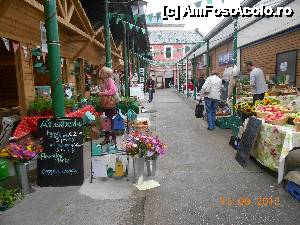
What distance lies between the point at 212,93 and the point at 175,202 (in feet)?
17.9

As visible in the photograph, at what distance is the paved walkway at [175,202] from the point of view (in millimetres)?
3656

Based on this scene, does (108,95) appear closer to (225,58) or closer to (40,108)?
(40,108)

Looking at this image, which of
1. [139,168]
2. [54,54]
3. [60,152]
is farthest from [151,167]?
[54,54]

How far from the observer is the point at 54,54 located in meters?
4.91

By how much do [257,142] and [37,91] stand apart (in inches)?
217

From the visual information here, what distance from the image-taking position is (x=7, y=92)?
33.4ft

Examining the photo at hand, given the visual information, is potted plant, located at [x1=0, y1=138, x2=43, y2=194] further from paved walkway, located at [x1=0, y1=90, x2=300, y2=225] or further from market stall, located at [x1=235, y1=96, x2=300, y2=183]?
market stall, located at [x1=235, y1=96, x2=300, y2=183]

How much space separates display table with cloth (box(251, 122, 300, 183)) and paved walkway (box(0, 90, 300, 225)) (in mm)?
224

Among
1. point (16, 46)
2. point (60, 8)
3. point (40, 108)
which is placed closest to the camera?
point (60, 8)

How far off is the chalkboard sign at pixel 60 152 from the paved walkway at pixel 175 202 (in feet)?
0.62

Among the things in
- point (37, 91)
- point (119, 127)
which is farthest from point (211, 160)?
point (37, 91)

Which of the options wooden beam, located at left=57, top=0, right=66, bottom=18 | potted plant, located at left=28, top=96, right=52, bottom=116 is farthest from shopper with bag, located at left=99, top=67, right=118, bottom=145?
wooden beam, located at left=57, top=0, right=66, bottom=18

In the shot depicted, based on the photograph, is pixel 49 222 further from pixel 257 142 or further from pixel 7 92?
pixel 7 92

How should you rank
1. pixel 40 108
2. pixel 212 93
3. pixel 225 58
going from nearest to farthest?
pixel 40 108 < pixel 212 93 < pixel 225 58
